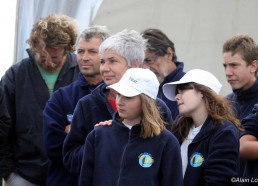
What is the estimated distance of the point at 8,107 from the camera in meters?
→ 5.46

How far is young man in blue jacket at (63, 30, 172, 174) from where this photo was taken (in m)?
4.40

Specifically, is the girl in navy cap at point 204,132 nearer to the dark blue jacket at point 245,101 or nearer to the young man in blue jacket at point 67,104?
the dark blue jacket at point 245,101

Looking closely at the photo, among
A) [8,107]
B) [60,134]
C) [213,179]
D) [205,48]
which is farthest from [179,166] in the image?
[205,48]

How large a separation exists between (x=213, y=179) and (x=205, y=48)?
98.6 inches

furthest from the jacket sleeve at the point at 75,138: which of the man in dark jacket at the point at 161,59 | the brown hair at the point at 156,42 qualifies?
the brown hair at the point at 156,42

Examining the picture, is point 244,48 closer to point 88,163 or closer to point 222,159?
point 222,159

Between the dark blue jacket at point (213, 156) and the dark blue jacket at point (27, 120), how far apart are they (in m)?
1.49

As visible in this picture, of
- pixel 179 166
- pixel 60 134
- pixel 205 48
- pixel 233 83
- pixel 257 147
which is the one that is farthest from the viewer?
pixel 205 48

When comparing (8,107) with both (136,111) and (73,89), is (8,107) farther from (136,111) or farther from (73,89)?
(136,111)

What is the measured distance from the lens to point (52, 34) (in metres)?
5.41

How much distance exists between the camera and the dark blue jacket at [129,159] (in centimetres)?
399

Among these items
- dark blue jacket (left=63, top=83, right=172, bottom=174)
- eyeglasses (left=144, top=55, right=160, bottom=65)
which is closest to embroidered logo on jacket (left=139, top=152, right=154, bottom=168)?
dark blue jacket (left=63, top=83, right=172, bottom=174)

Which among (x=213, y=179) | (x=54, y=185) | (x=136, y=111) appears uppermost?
(x=136, y=111)

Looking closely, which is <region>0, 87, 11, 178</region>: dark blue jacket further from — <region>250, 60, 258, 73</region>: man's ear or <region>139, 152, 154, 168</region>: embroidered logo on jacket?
<region>250, 60, 258, 73</region>: man's ear
